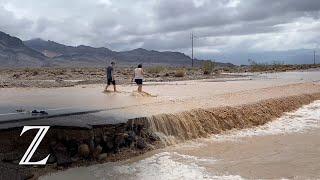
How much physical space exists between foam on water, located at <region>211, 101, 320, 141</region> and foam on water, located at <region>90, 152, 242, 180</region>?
348 centimetres

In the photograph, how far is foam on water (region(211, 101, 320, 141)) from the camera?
56.6 feet

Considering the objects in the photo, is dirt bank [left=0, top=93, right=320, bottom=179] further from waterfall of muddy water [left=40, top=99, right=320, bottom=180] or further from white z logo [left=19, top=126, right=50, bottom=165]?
waterfall of muddy water [left=40, top=99, right=320, bottom=180]

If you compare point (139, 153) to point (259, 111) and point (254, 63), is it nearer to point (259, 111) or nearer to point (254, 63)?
point (259, 111)

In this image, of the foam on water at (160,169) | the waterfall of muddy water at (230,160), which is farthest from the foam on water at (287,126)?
the foam on water at (160,169)

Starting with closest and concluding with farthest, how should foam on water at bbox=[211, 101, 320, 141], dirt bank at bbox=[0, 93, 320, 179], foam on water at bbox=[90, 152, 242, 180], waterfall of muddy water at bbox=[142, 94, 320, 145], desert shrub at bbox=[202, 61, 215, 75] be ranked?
dirt bank at bbox=[0, 93, 320, 179], foam on water at bbox=[90, 152, 242, 180], waterfall of muddy water at bbox=[142, 94, 320, 145], foam on water at bbox=[211, 101, 320, 141], desert shrub at bbox=[202, 61, 215, 75]

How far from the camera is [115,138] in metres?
13.6

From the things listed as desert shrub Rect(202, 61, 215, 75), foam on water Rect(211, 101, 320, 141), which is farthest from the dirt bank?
desert shrub Rect(202, 61, 215, 75)

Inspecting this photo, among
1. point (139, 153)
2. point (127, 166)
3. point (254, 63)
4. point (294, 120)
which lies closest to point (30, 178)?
point (127, 166)

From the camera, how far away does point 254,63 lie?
8100 centimetres

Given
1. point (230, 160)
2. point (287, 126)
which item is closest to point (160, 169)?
point (230, 160)

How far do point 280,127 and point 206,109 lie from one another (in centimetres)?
303

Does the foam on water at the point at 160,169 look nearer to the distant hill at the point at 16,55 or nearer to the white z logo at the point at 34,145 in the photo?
the white z logo at the point at 34,145

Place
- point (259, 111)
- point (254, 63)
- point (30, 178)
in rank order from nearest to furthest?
point (30, 178) < point (259, 111) < point (254, 63)

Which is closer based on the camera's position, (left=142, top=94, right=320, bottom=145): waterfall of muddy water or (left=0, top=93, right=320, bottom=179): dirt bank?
(left=0, top=93, right=320, bottom=179): dirt bank
